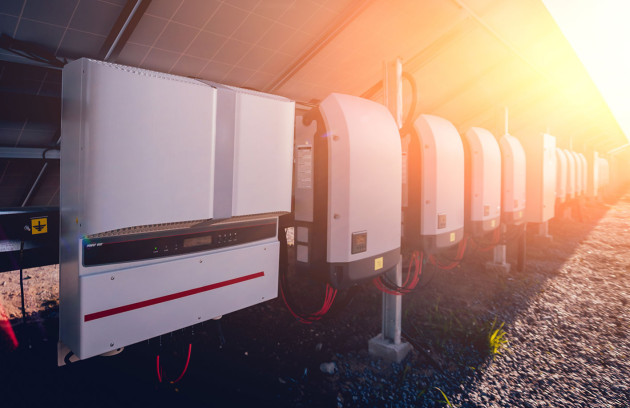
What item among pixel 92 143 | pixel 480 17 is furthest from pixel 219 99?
pixel 480 17

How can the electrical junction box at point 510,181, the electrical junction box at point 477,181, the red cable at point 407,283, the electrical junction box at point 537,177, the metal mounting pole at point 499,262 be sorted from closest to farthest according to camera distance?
the red cable at point 407,283
the electrical junction box at point 477,181
the electrical junction box at point 510,181
the electrical junction box at point 537,177
the metal mounting pole at point 499,262

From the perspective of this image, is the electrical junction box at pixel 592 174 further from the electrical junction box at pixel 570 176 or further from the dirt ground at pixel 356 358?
the dirt ground at pixel 356 358

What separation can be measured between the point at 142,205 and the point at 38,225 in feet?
2.18

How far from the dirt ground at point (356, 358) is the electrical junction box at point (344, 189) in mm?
656

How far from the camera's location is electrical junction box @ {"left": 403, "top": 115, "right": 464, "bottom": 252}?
271 cm

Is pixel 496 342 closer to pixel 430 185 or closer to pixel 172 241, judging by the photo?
pixel 430 185

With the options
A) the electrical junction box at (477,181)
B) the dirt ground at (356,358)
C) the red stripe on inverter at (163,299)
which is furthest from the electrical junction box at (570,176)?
the red stripe on inverter at (163,299)

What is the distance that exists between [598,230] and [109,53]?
1139cm

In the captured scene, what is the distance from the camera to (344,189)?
192cm

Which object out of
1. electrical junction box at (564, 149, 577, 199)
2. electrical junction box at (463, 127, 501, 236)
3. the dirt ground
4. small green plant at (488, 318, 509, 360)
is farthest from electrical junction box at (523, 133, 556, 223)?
electrical junction box at (564, 149, 577, 199)

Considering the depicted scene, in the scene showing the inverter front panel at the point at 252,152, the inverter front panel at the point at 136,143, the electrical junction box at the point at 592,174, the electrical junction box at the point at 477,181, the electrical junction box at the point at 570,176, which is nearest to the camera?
the inverter front panel at the point at 136,143

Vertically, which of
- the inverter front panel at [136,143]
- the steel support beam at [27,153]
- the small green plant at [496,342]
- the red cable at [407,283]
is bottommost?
the small green plant at [496,342]

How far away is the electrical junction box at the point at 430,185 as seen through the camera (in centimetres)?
271

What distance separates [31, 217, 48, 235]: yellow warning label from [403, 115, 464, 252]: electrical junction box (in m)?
2.30
